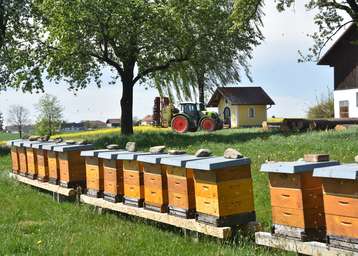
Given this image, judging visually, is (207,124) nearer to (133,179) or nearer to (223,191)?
(133,179)

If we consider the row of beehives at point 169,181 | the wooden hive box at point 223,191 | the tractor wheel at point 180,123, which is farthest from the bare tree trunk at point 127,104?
the wooden hive box at point 223,191

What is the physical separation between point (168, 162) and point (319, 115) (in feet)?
133

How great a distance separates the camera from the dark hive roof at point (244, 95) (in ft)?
159

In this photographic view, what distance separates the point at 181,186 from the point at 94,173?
2.79 m

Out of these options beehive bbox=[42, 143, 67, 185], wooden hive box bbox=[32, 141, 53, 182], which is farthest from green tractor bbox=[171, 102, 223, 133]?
beehive bbox=[42, 143, 67, 185]

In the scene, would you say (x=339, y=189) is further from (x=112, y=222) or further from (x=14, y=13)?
(x=14, y=13)

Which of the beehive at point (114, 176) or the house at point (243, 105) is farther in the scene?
the house at point (243, 105)

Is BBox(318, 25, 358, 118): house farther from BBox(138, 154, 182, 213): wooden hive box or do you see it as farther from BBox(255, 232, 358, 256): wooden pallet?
BBox(255, 232, 358, 256): wooden pallet

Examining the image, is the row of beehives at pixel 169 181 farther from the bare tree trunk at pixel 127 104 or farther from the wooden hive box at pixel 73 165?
the bare tree trunk at pixel 127 104

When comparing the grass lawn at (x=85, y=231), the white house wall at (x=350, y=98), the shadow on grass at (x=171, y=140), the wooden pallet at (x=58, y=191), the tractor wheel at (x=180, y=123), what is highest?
the white house wall at (x=350, y=98)

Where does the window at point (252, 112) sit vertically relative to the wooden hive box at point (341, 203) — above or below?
above

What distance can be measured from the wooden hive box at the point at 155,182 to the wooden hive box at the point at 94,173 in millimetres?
1624

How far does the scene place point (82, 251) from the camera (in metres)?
6.62

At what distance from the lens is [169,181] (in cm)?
733
